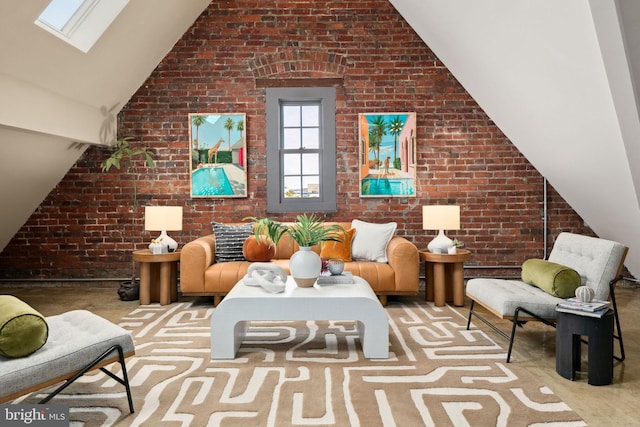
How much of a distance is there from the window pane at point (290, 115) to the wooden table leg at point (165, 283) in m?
2.44

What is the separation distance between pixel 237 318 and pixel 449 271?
290 centimetres

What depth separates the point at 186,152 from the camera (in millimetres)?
6332

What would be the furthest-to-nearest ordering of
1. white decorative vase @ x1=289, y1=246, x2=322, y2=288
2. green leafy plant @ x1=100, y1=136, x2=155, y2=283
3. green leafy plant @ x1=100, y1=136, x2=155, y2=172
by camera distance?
green leafy plant @ x1=100, y1=136, x2=155, y2=283
green leafy plant @ x1=100, y1=136, x2=155, y2=172
white decorative vase @ x1=289, y1=246, x2=322, y2=288

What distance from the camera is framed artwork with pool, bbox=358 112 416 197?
6.27 metres

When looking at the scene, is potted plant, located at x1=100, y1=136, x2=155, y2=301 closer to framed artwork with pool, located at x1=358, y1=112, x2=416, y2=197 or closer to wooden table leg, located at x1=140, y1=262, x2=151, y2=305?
wooden table leg, located at x1=140, y1=262, x2=151, y2=305

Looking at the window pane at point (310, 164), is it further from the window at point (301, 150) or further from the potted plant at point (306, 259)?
the potted plant at point (306, 259)

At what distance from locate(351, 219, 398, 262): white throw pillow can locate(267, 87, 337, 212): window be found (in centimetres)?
87

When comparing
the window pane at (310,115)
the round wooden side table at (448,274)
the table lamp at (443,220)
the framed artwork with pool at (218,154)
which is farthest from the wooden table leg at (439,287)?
the framed artwork with pool at (218,154)

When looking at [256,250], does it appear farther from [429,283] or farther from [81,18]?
[81,18]

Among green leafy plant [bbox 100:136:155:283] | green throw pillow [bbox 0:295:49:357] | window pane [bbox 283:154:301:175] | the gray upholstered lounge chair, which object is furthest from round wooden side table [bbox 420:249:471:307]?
green throw pillow [bbox 0:295:49:357]

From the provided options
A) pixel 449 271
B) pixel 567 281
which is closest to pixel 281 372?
pixel 567 281

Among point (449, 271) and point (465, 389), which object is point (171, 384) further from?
point (449, 271)

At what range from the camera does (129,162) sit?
6.35 meters

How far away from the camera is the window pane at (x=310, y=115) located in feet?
21.2
